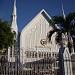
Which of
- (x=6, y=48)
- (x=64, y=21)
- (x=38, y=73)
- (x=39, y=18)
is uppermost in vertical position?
(x=39, y=18)

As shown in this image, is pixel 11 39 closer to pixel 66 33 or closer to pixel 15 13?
pixel 66 33

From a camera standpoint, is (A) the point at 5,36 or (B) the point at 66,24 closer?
(B) the point at 66,24

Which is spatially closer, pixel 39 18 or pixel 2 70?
pixel 2 70

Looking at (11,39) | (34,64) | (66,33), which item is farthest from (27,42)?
(34,64)

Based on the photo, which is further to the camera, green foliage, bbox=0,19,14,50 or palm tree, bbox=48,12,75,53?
green foliage, bbox=0,19,14,50

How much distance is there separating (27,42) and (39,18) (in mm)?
5653

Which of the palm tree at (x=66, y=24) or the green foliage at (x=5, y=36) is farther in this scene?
the green foliage at (x=5, y=36)

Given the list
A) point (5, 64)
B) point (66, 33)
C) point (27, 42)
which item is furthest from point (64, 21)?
point (27, 42)

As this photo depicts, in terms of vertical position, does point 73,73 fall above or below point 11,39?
below

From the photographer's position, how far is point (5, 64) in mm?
15320

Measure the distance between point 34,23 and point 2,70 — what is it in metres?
24.2

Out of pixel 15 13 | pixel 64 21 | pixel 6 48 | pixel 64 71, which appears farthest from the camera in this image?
pixel 15 13

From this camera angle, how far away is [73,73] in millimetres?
14602

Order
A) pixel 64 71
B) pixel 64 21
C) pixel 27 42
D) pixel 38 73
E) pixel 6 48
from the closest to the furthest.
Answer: pixel 64 71 < pixel 38 73 < pixel 64 21 < pixel 6 48 < pixel 27 42
